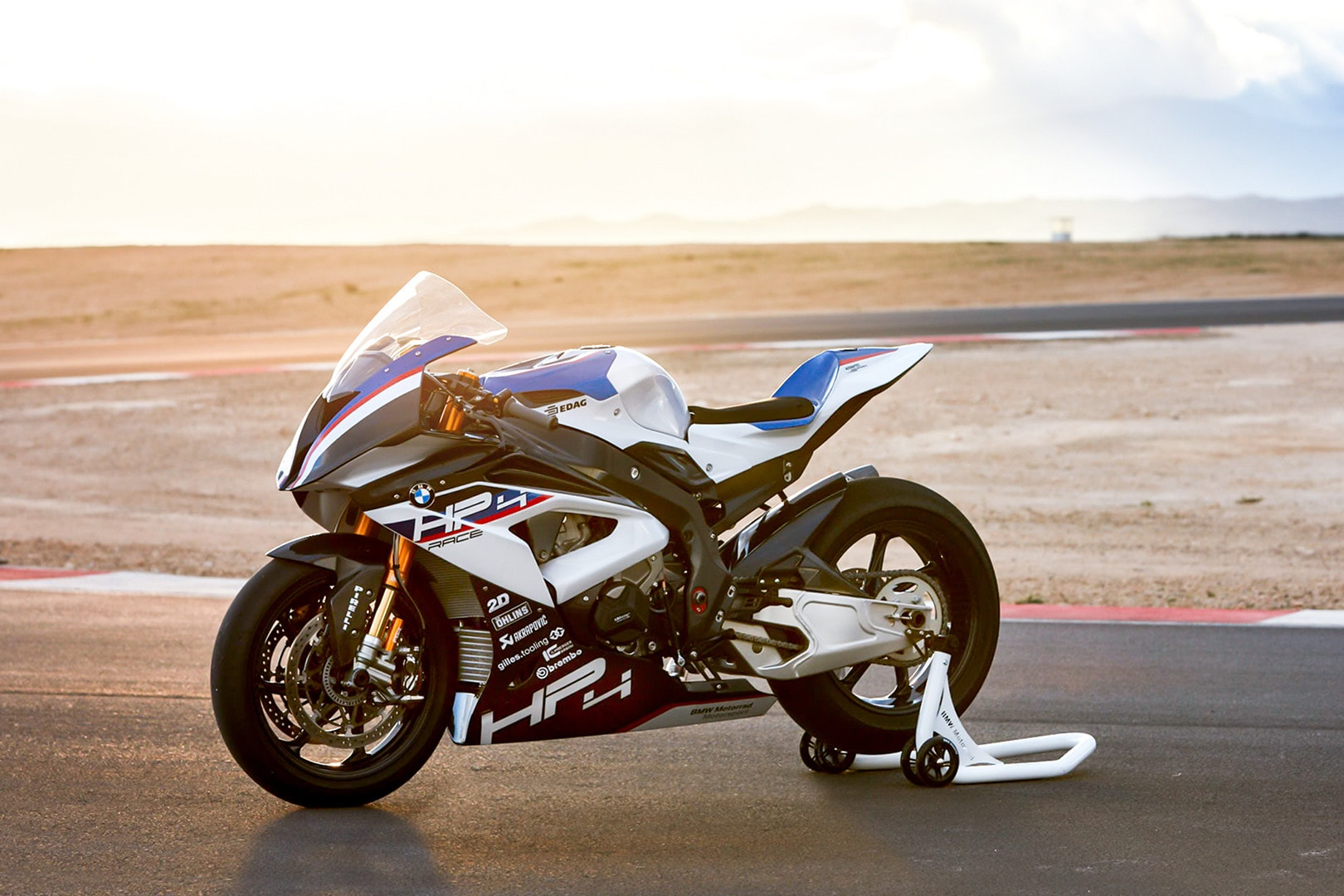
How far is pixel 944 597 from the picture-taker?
5.59 meters

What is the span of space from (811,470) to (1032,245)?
3915 centimetres

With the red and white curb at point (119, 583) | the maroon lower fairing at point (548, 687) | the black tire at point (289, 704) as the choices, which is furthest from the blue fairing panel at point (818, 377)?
the red and white curb at point (119, 583)

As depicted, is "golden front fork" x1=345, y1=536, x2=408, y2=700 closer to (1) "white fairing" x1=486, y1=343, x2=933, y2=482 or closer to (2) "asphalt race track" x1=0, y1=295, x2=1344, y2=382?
(1) "white fairing" x1=486, y1=343, x2=933, y2=482

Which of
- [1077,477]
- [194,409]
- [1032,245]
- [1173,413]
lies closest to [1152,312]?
[1173,413]

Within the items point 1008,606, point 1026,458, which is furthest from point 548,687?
point 1026,458

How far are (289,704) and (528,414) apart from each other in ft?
3.83

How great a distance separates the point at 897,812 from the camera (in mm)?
4918

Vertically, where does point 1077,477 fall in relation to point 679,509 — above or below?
below

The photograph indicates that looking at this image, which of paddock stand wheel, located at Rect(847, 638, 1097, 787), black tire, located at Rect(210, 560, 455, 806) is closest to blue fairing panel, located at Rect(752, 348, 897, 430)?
paddock stand wheel, located at Rect(847, 638, 1097, 787)

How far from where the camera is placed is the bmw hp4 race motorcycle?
4750 millimetres

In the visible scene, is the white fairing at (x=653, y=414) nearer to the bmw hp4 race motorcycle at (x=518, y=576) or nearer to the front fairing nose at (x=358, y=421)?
the bmw hp4 race motorcycle at (x=518, y=576)

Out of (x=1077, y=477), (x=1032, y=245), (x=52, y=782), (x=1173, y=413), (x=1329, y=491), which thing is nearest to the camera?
(x=52, y=782)

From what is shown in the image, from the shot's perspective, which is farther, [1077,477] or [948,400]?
[948,400]

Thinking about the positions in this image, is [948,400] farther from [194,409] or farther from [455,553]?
[455,553]
